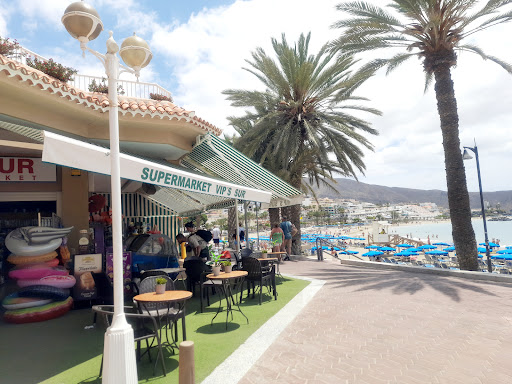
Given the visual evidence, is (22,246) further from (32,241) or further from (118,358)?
(118,358)

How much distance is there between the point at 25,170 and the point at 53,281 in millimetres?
2677

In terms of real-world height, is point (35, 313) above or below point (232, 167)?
below

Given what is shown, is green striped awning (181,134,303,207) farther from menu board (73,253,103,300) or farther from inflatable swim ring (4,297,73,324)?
inflatable swim ring (4,297,73,324)

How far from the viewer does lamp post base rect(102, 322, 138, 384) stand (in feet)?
10.0

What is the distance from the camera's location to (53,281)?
6.29 m

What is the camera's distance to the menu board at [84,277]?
6863mm

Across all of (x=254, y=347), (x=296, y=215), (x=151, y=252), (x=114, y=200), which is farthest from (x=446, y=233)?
(x=114, y=200)

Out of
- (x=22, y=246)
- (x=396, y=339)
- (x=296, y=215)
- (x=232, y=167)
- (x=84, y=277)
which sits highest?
(x=232, y=167)

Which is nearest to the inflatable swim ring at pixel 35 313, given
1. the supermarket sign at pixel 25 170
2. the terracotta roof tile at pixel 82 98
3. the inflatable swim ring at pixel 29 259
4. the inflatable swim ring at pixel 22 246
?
the inflatable swim ring at pixel 29 259

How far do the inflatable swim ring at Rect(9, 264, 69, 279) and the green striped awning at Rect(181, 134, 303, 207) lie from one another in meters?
4.06

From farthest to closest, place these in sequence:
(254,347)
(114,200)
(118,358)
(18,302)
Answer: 1. (18,302)
2. (254,347)
3. (114,200)
4. (118,358)

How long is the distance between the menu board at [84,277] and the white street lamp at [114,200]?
419 centimetres

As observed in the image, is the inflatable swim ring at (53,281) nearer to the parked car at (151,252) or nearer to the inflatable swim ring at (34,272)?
the inflatable swim ring at (34,272)

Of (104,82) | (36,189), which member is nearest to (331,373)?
(36,189)
